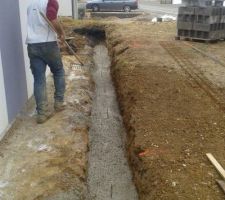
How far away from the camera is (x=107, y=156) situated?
5371 mm

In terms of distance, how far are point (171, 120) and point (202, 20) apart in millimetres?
7408

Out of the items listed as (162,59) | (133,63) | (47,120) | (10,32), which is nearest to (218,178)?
(47,120)

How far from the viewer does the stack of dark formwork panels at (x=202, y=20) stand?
11516 mm

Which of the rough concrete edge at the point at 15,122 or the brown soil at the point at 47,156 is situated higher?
the rough concrete edge at the point at 15,122

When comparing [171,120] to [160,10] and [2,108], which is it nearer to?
[2,108]

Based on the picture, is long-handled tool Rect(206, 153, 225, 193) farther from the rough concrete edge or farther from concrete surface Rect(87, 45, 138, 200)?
the rough concrete edge

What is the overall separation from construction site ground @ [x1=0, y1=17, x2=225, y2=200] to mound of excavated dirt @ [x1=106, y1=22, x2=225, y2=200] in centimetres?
1

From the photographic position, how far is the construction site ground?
12.7ft

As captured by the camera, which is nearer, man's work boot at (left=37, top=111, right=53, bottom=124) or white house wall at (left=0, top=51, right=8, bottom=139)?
white house wall at (left=0, top=51, right=8, bottom=139)

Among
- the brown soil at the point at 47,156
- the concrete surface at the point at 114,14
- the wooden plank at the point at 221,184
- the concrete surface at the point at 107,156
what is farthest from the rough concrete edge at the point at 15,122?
the concrete surface at the point at 114,14

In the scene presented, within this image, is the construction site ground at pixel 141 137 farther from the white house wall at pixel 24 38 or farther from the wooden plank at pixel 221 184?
the white house wall at pixel 24 38

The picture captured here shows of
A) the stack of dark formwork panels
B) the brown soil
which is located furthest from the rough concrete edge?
the stack of dark formwork panels

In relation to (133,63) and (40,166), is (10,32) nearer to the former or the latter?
(40,166)

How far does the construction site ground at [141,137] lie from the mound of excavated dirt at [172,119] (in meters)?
0.01
